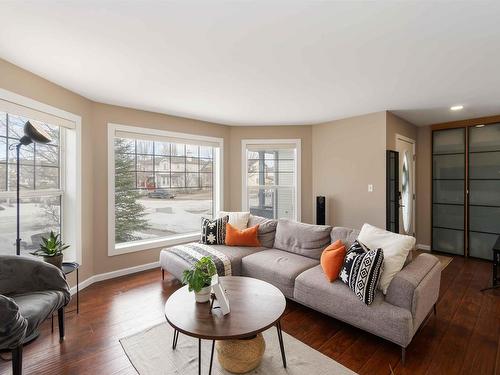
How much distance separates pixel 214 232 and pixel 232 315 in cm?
190

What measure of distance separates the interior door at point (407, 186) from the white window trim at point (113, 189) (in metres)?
3.08

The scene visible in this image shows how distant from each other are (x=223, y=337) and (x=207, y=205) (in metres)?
3.23

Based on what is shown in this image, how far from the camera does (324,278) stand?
2369 millimetres

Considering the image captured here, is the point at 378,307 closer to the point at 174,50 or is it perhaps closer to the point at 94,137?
the point at 174,50

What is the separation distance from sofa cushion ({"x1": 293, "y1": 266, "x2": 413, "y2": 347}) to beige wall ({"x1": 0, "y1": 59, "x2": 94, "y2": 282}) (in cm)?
262

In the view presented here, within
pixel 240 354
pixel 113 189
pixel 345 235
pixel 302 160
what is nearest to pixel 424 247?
pixel 302 160

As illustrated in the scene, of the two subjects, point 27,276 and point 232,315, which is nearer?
point 232,315

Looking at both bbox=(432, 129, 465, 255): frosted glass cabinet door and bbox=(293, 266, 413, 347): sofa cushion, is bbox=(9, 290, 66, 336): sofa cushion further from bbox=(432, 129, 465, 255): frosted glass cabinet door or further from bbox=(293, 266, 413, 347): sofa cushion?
bbox=(432, 129, 465, 255): frosted glass cabinet door

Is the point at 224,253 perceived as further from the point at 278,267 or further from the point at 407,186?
the point at 407,186

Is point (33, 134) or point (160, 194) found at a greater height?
point (33, 134)

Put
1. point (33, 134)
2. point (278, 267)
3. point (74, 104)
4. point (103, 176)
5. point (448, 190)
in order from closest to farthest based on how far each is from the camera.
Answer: point (33, 134), point (278, 267), point (74, 104), point (103, 176), point (448, 190)

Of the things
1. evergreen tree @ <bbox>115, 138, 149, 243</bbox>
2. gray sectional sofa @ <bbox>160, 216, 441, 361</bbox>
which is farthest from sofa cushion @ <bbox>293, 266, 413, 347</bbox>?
evergreen tree @ <bbox>115, 138, 149, 243</bbox>

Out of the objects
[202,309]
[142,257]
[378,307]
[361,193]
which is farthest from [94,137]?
[361,193]

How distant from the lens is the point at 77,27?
167 centimetres
